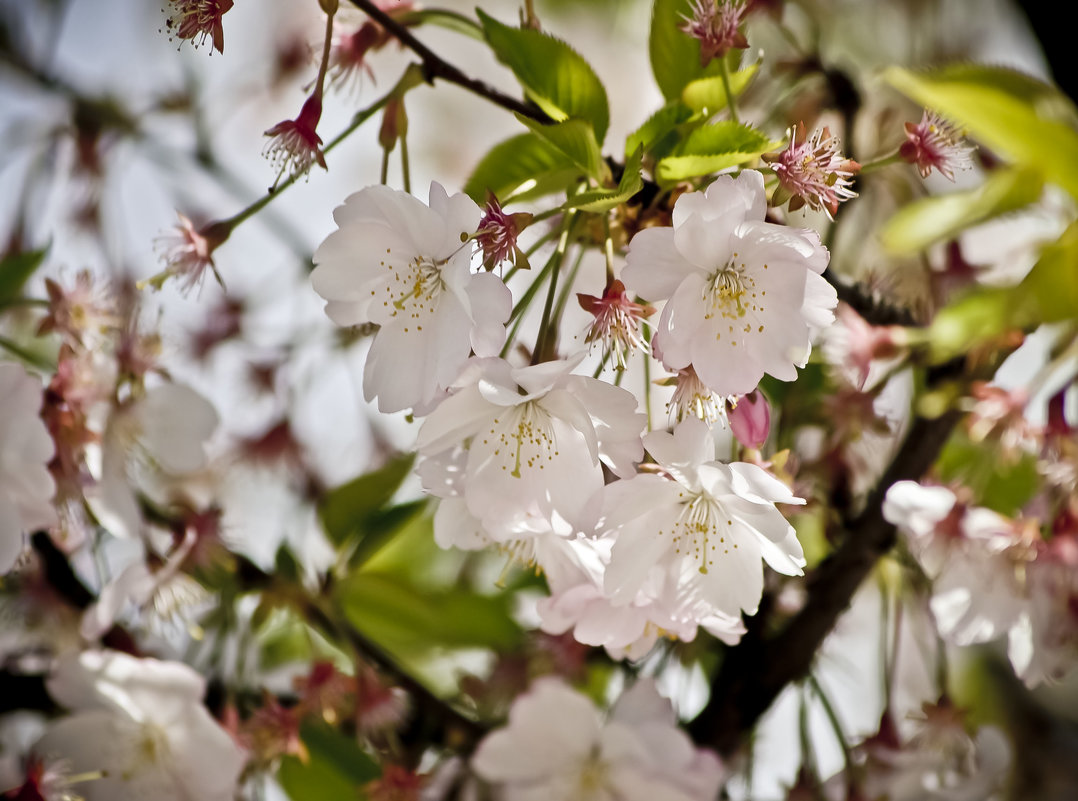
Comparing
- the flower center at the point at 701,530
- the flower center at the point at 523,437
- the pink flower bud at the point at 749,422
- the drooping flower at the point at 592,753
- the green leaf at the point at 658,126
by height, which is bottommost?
the drooping flower at the point at 592,753

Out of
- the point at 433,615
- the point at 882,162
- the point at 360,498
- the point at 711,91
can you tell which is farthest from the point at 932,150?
the point at 433,615

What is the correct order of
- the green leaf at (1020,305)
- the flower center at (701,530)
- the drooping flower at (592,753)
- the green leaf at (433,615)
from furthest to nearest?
the green leaf at (433,615)
the drooping flower at (592,753)
the flower center at (701,530)
the green leaf at (1020,305)

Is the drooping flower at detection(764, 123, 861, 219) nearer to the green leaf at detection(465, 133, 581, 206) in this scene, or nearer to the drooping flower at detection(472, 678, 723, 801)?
the green leaf at detection(465, 133, 581, 206)

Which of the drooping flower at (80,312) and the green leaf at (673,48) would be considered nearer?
the green leaf at (673,48)

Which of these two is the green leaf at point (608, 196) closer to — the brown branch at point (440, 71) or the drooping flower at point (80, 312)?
the brown branch at point (440, 71)

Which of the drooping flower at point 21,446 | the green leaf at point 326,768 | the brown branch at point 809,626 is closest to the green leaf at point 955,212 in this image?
the brown branch at point 809,626

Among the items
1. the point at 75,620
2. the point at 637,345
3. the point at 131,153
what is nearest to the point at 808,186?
the point at 637,345

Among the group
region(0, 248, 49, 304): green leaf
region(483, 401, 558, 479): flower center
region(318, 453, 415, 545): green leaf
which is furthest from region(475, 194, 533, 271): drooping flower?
region(0, 248, 49, 304): green leaf
